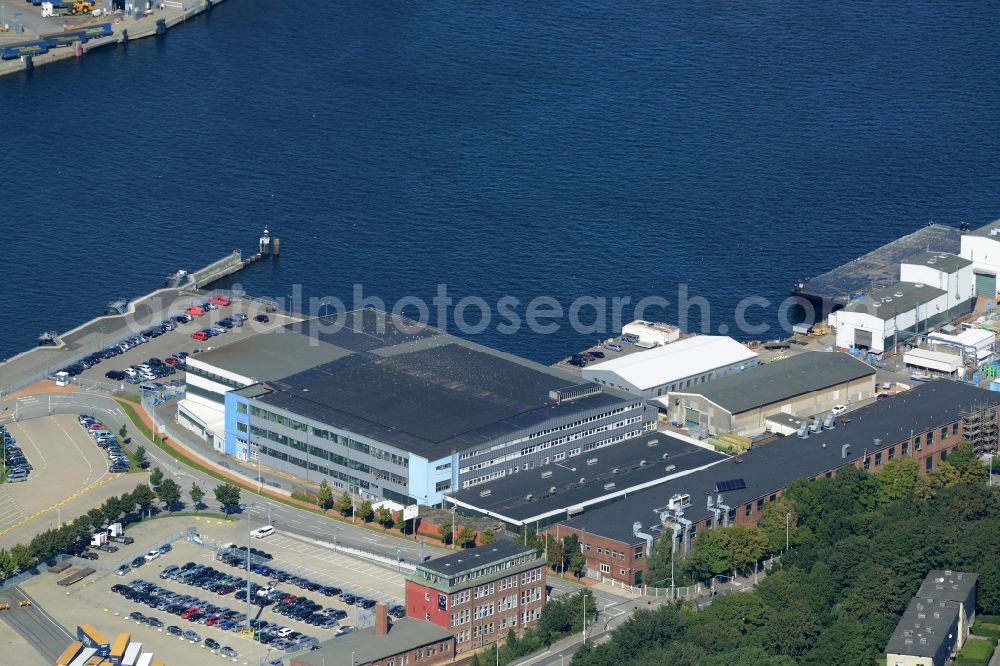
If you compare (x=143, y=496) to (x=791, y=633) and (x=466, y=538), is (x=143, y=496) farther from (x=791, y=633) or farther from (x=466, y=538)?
(x=791, y=633)

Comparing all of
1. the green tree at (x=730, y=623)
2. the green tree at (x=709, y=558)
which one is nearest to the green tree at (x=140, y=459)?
the green tree at (x=709, y=558)

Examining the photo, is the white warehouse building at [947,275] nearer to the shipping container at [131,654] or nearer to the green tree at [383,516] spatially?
the green tree at [383,516]

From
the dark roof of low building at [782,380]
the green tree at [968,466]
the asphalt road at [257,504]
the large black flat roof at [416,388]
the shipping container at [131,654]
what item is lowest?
the asphalt road at [257,504]

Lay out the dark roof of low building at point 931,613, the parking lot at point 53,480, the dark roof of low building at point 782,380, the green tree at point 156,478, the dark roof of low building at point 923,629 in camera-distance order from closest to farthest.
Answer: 1. the dark roof of low building at point 923,629
2. the dark roof of low building at point 931,613
3. the parking lot at point 53,480
4. the green tree at point 156,478
5. the dark roof of low building at point 782,380

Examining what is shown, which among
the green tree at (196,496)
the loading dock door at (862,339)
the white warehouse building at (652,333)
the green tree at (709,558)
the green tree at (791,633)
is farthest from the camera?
the white warehouse building at (652,333)

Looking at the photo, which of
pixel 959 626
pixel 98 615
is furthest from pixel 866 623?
pixel 98 615

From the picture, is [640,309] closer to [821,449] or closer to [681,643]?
[821,449]
